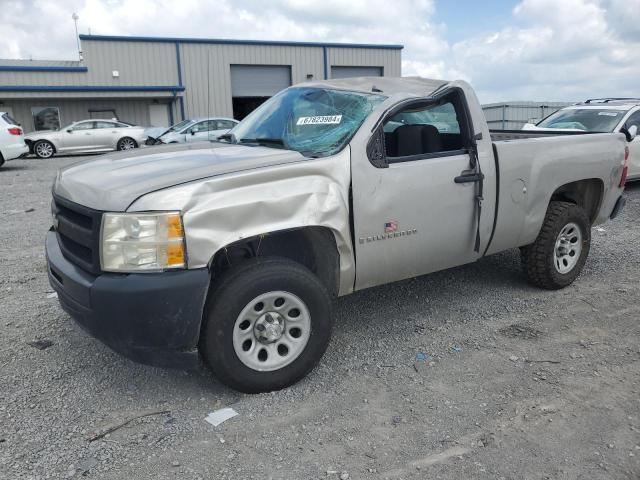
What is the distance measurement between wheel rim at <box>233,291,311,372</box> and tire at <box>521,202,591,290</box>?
2.53 m

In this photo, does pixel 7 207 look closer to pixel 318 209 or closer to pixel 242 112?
pixel 318 209

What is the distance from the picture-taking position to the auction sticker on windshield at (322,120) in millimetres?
3883

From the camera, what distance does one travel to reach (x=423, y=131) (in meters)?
4.12

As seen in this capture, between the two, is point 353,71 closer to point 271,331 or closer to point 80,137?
point 80,137

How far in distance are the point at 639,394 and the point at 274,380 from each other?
7.01 ft

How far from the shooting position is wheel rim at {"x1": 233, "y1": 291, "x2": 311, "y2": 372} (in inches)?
125

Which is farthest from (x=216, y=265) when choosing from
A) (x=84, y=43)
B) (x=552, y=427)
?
(x=84, y=43)

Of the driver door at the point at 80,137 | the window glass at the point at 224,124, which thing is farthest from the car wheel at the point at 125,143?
the window glass at the point at 224,124

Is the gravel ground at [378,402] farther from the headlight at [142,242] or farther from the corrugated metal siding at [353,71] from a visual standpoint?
the corrugated metal siding at [353,71]

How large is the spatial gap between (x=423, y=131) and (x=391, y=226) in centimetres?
89

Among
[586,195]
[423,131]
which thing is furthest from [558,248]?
[423,131]

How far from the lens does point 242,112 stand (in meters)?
32.9

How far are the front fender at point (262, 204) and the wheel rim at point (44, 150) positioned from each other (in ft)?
63.7

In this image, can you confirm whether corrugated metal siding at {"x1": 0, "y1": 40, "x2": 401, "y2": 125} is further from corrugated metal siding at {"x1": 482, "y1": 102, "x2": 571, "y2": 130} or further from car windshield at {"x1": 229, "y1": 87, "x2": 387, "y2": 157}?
car windshield at {"x1": 229, "y1": 87, "x2": 387, "y2": 157}
